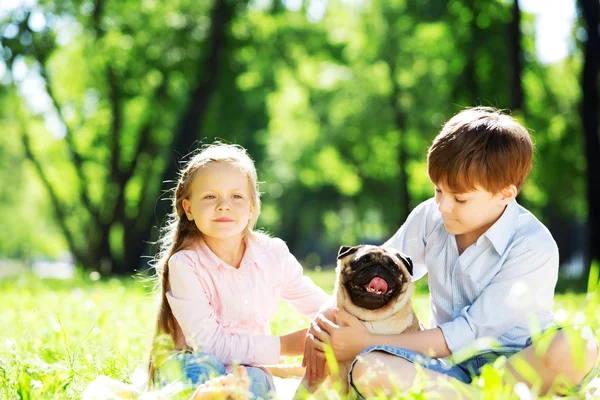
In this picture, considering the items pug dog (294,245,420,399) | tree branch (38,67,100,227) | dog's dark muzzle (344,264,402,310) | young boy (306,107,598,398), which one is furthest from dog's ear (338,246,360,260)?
tree branch (38,67,100,227)

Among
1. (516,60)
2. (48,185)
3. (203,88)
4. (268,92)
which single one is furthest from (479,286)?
(268,92)

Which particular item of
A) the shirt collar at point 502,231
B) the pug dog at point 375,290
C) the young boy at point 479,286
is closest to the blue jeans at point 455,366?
the young boy at point 479,286

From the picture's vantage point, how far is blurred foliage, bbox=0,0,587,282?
18.3 meters

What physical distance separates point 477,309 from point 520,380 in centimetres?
42

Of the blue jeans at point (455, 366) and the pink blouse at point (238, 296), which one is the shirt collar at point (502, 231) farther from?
the pink blouse at point (238, 296)

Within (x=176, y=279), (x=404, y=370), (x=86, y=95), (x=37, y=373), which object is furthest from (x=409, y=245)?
(x=86, y=95)

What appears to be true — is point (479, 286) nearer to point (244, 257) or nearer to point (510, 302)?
point (510, 302)

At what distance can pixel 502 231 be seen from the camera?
367 cm

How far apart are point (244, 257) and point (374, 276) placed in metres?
0.95

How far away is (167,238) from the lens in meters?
4.18

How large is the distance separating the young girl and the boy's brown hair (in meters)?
1.06

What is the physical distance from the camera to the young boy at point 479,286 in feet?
10.6

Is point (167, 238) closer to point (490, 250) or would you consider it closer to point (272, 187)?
point (490, 250)

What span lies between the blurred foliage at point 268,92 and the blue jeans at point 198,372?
1232 centimetres
